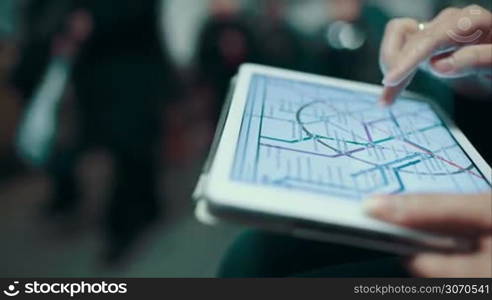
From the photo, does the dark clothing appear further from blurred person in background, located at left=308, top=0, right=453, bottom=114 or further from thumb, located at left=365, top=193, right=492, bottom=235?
blurred person in background, located at left=308, top=0, right=453, bottom=114

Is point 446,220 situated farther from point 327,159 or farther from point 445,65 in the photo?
point 445,65

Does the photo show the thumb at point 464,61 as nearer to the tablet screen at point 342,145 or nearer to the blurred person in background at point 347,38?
the tablet screen at point 342,145

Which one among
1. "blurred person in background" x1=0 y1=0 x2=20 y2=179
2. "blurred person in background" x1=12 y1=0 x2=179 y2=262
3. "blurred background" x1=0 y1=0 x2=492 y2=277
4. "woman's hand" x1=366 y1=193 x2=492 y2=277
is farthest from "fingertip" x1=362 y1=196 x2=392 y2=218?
"blurred person in background" x1=0 y1=0 x2=20 y2=179

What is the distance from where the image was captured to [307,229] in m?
0.31

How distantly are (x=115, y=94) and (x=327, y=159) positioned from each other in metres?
0.98

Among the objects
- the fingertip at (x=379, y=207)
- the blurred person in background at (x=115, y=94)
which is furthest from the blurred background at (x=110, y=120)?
the fingertip at (x=379, y=207)

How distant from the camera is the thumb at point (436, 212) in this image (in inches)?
11.7

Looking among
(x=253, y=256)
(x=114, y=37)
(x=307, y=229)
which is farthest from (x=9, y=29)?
(x=307, y=229)

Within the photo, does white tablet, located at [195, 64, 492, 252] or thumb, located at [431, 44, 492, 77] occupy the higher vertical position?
thumb, located at [431, 44, 492, 77]

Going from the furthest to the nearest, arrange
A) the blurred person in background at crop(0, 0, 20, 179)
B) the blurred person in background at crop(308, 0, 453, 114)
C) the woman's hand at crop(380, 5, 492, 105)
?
1. the blurred person in background at crop(0, 0, 20, 179)
2. the blurred person in background at crop(308, 0, 453, 114)
3. the woman's hand at crop(380, 5, 492, 105)

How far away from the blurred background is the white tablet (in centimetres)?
55

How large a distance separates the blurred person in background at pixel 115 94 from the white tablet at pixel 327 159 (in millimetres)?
800

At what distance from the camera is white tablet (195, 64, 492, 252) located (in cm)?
31

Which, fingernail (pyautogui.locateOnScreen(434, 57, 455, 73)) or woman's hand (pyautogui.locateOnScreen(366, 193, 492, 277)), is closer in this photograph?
woman's hand (pyautogui.locateOnScreen(366, 193, 492, 277))
